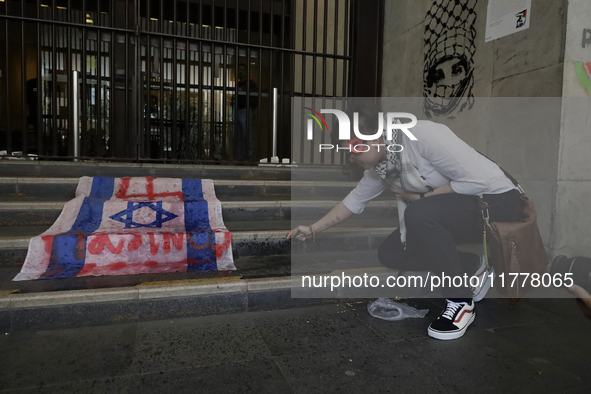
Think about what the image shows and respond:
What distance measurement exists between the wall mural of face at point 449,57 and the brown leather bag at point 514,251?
78.2 inches

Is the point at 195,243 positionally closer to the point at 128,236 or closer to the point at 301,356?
the point at 128,236

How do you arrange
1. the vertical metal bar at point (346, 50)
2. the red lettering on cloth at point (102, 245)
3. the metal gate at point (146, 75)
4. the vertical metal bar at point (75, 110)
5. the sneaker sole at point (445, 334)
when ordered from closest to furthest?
the sneaker sole at point (445, 334) → the red lettering on cloth at point (102, 245) → the vertical metal bar at point (75, 110) → the metal gate at point (146, 75) → the vertical metal bar at point (346, 50)

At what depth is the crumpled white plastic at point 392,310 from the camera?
2.41m

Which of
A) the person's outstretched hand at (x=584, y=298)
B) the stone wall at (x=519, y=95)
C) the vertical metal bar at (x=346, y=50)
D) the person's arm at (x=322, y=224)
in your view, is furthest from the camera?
the vertical metal bar at (x=346, y=50)

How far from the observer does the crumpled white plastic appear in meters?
2.41

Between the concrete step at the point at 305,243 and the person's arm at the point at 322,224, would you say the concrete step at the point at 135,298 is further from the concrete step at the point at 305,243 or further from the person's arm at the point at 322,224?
the concrete step at the point at 305,243

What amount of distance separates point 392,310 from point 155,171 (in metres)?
3.24

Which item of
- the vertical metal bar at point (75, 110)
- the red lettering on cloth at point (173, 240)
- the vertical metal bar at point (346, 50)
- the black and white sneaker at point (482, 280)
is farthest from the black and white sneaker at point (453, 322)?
the vertical metal bar at point (75, 110)

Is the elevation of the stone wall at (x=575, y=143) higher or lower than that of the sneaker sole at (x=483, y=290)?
higher

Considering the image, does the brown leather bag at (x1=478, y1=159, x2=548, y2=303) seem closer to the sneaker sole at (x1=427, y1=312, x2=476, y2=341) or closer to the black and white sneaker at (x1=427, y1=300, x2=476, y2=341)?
the black and white sneaker at (x1=427, y1=300, x2=476, y2=341)

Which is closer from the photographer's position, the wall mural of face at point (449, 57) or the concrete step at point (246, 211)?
the concrete step at point (246, 211)

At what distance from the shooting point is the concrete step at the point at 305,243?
3.30m

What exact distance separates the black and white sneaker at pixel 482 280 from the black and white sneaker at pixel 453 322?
1.23 feet

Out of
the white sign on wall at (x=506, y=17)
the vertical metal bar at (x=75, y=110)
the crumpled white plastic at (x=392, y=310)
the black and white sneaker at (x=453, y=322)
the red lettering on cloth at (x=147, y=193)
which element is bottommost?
the crumpled white plastic at (x=392, y=310)
